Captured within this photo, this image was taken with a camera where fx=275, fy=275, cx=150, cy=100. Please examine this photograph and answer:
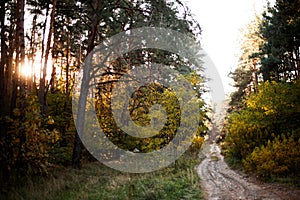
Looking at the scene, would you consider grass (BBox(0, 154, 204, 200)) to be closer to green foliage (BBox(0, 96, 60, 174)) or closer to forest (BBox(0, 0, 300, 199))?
forest (BBox(0, 0, 300, 199))

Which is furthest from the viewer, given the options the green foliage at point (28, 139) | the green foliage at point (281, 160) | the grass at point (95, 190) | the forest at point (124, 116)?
the green foliage at point (281, 160)

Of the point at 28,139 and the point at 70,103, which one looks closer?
the point at 28,139

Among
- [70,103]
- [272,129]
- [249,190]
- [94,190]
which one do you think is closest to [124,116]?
[70,103]

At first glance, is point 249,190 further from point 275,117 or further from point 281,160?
point 275,117

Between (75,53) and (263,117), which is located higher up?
(75,53)

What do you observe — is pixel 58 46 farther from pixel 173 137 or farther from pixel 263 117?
pixel 263 117

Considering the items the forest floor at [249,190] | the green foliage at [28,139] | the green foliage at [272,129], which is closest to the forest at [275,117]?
the green foliage at [272,129]

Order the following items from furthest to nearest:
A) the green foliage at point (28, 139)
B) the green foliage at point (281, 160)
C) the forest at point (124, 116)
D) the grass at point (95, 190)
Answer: the green foliage at point (281, 160), the forest at point (124, 116), the green foliage at point (28, 139), the grass at point (95, 190)

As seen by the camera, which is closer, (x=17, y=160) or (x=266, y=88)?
(x=17, y=160)

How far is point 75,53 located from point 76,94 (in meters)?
4.42

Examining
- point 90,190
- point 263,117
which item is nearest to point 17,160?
point 90,190

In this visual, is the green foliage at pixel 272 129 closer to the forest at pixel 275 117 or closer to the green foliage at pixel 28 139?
the forest at pixel 275 117

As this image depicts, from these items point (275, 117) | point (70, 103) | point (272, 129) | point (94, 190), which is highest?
point (70, 103)

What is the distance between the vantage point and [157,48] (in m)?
13.6
